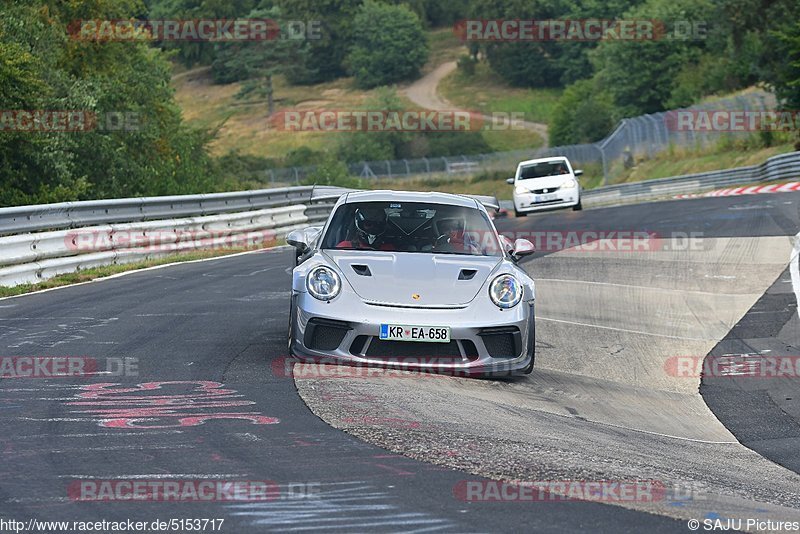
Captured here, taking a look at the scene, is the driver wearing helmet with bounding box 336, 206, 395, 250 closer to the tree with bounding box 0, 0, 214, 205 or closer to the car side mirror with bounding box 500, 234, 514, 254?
the car side mirror with bounding box 500, 234, 514, 254

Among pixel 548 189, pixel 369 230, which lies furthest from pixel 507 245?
pixel 548 189

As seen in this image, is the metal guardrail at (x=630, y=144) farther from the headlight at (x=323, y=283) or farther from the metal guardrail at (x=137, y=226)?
the headlight at (x=323, y=283)

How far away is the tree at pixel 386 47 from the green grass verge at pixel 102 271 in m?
112

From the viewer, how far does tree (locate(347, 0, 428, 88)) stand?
13300 cm

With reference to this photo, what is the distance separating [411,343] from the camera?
872 centimetres

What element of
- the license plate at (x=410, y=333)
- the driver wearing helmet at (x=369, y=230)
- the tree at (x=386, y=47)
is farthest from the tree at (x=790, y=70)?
the tree at (x=386, y=47)

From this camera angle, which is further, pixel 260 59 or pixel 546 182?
pixel 260 59

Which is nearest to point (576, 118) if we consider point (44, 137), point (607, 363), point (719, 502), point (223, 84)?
point (223, 84)

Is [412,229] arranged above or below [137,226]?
above

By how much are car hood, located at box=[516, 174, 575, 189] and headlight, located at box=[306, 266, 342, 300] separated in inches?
957

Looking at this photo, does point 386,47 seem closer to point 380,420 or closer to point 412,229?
point 412,229

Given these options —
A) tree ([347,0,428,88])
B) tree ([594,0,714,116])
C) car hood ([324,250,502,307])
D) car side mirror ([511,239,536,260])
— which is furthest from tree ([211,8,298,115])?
car hood ([324,250,502,307])

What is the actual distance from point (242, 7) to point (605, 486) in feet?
454

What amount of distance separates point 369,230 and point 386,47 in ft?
414
